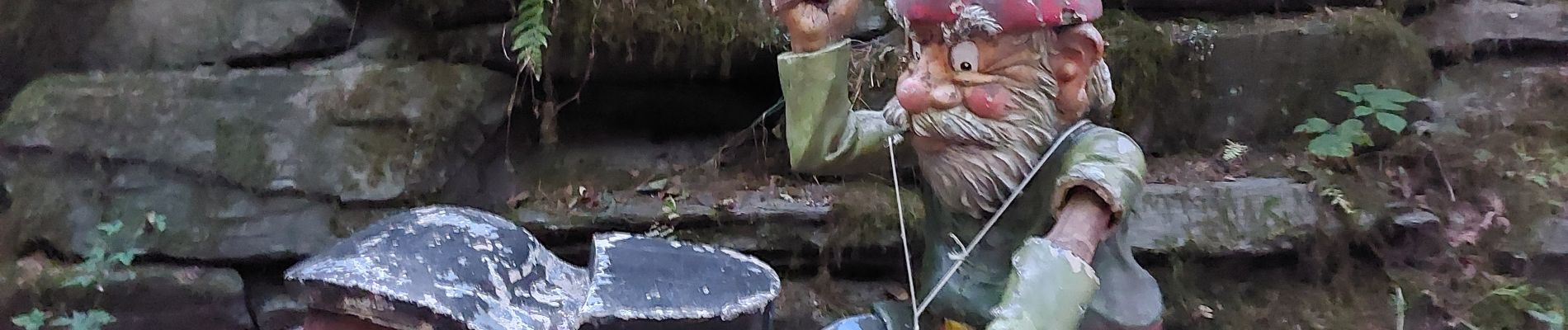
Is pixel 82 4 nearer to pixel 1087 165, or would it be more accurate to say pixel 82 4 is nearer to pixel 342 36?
pixel 342 36

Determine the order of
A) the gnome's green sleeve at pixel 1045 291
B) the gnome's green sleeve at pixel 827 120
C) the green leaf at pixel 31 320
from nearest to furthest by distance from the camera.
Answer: the gnome's green sleeve at pixel 1045 291, the gnome's green sleeve at pixel 827 120, the green leaf at pixel 31 320

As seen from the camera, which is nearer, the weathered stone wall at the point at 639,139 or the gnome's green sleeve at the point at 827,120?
the gnome's green sleeve at the point at 827,120

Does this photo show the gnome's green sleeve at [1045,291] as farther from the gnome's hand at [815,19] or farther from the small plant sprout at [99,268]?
the small plant sprout at [99,268]

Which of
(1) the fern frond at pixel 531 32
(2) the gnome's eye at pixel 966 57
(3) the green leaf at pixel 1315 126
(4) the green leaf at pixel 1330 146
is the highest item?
(2) the gnome's eye at pixel 966 57

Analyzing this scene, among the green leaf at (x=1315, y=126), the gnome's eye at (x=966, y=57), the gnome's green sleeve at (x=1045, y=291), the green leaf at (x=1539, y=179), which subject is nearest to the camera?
the gnome's green sleeve at (x=1045, y=291)

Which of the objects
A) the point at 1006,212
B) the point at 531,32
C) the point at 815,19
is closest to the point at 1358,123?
the point at 1006,212

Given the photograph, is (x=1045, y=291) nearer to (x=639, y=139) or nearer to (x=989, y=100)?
(x=989, y=100)

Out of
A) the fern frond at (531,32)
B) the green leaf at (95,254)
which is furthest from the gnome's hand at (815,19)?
the green leaf at (95,254)

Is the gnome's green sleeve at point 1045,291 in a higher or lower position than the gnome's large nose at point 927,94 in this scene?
lower
